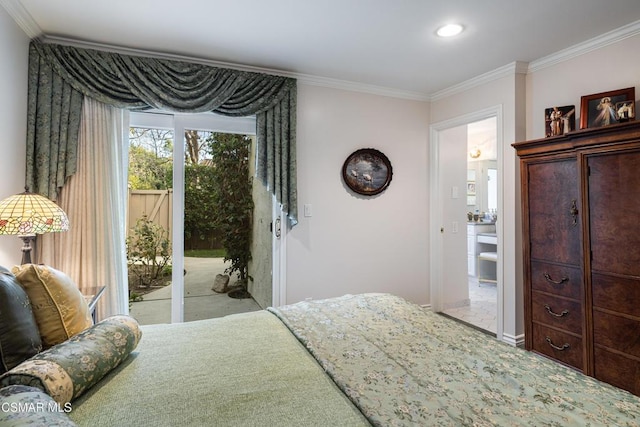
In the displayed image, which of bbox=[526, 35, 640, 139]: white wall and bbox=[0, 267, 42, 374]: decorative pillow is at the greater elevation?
bbox=[526, 35, 640, 139]: white wall

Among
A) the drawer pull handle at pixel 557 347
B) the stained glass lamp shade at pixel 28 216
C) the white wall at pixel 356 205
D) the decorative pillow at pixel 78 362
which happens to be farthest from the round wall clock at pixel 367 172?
the decorative pillow at pixel 78 362

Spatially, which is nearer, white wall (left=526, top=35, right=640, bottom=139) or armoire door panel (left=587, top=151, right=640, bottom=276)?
armoire door panel (left=587, top=151, right=640, bottom=276)

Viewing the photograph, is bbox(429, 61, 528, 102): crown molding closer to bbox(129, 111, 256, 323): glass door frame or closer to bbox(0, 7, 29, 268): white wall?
bbox(129, 111, 256, 323): glass door frame

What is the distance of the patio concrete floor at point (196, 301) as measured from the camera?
3.07 meters

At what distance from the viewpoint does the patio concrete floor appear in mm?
3066

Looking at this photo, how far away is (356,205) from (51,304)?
2.73 metres

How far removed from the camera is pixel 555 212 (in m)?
2.55

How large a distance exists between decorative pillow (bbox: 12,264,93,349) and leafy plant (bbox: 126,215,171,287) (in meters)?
1.71

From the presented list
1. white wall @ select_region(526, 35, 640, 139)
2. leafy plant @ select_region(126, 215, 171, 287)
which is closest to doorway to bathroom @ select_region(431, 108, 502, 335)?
white wall @ select_region(526, 35, 640, 139)

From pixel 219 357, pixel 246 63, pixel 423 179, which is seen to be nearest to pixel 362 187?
pixel 423 179

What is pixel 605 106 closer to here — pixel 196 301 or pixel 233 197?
pixel 233 197

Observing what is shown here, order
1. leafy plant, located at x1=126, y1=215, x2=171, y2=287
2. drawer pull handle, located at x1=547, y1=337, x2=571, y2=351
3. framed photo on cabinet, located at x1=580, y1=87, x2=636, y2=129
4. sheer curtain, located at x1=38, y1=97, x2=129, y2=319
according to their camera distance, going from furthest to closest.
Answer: leafy plant, located at x1=126, y1=215, x2=171, y2=287
sheer curtain, located at x1=38, y1=97, x2=129, y2=319
drawer pull handle, located at x1=547, y1=337, x2=571, y2=351
framed photo on cabinet, located at x1=580, y1=87, x2=636, y2=129

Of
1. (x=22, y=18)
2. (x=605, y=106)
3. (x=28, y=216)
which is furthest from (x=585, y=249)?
(x=22, y=18)

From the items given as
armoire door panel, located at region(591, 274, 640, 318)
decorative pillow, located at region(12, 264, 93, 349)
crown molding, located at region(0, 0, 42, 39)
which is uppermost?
crown molding, located at region(0, 0, 42, 39)
